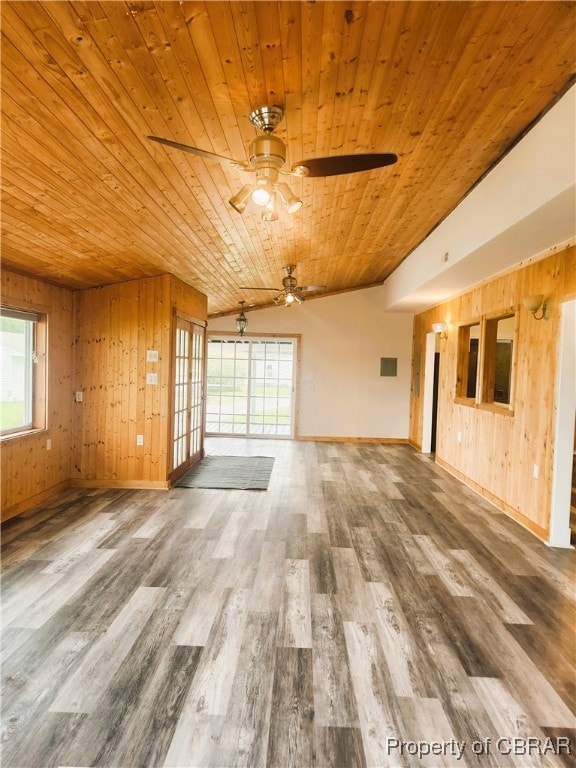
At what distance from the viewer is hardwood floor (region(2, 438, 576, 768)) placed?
1.81 metres

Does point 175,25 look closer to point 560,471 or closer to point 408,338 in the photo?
point 560,471

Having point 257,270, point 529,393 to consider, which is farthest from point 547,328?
point 257,270

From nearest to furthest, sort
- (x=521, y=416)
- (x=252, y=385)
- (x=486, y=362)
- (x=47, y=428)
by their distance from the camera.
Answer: (x=521, y=416) → (x=47, y=428) → (x=486, y=362) → (x=252, y=385)

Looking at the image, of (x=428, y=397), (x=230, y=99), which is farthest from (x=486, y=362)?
(x=230, y=99)

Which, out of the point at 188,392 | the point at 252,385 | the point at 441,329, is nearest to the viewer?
the point at 188,392

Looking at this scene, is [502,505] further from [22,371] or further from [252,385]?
[252,385]

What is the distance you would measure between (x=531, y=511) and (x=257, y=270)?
4.34m

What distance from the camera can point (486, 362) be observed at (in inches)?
220

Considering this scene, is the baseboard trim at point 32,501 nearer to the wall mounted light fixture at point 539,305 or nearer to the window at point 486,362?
the window at point 486,362

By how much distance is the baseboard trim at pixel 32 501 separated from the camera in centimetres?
418

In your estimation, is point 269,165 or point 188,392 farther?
point 188,392

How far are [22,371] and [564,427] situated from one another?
5424 millimetres

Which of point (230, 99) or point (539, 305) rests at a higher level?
point (230, 99)

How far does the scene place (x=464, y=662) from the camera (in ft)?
7.58
